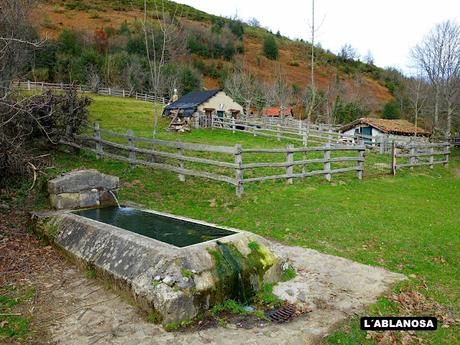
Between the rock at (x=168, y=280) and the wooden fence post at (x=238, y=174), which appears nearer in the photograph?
the rock at (x=168, y=280)

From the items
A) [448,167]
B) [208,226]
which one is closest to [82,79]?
Answer: [448,167]

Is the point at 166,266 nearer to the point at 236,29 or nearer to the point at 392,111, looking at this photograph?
the point at 392,111

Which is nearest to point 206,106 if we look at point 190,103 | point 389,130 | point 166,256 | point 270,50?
point 190,103

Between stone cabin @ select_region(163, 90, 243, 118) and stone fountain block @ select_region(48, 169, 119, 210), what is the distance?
23.5m

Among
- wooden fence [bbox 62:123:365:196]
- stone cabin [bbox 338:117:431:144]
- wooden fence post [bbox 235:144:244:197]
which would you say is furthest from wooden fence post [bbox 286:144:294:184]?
stone cabin [bbox 338:117:431:144]

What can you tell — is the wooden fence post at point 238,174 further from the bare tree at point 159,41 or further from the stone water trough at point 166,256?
the bare tree at point 159,41

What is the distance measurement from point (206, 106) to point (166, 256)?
93.9 ft

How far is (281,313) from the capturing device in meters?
4.36

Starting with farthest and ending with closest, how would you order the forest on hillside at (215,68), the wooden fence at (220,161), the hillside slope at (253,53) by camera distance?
the hillside slope at (253,53)
the forest on hillside at (215,68)
the wooden fence at (220,161)

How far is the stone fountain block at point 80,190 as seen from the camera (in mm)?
6953

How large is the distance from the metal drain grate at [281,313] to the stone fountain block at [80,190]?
4.37 m

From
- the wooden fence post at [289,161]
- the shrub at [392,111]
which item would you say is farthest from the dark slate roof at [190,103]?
the shrub at [392,111]

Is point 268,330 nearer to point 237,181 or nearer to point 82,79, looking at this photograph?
point 237,181

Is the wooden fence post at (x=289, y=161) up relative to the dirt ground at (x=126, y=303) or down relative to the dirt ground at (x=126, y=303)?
up
